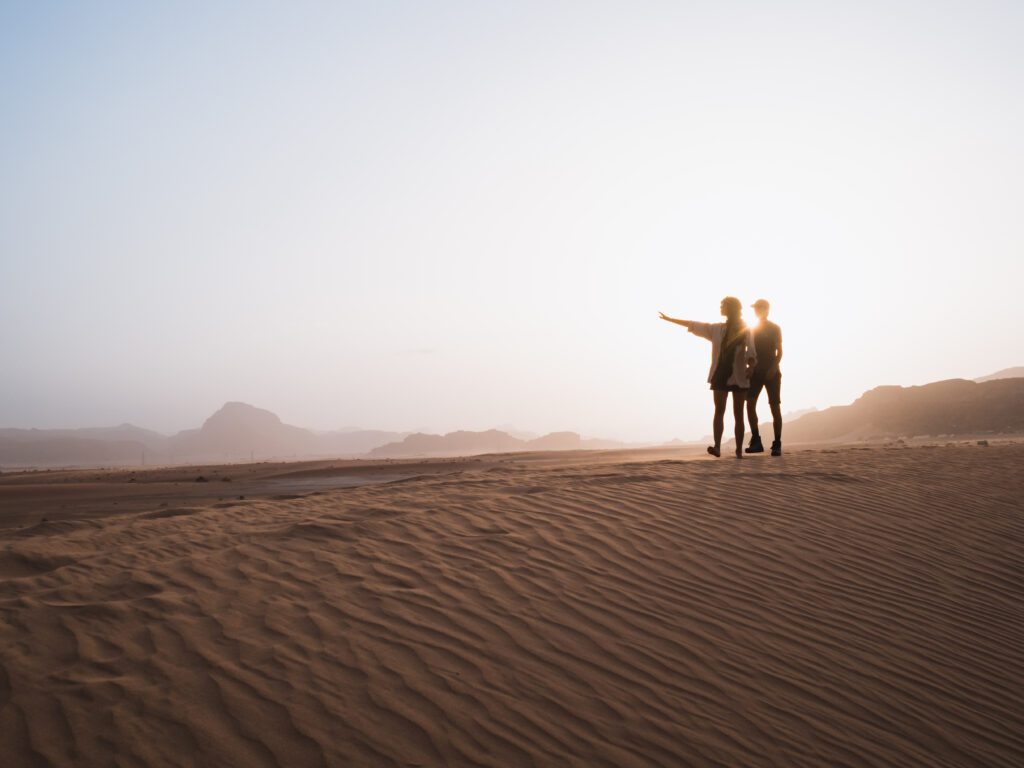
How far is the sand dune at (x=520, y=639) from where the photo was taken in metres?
3.12

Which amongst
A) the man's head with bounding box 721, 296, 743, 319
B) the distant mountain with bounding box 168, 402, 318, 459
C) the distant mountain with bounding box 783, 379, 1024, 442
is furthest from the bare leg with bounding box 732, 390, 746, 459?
the distant mountain with bounding box 168, 402, 318, 459

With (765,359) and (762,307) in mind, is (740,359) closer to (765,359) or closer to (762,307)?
(765,359)

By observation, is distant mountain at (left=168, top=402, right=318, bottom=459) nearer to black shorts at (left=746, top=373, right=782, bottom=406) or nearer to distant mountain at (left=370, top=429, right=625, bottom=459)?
distant mountain at (left=370, top=429, right=625, bottom=459)

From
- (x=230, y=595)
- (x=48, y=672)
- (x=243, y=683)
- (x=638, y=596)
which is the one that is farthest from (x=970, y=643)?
(x=48, y=672)

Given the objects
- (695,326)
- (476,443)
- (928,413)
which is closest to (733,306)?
(695,326)

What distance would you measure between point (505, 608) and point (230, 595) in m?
1.85

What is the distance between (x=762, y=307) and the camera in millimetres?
10859

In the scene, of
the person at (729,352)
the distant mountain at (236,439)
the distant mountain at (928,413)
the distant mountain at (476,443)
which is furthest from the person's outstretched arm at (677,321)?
the distant mountain at (236,439)

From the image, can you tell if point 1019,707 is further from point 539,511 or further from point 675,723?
point 539,511

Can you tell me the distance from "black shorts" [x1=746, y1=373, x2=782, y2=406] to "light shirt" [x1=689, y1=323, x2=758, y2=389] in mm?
263

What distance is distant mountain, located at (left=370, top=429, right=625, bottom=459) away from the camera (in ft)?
329

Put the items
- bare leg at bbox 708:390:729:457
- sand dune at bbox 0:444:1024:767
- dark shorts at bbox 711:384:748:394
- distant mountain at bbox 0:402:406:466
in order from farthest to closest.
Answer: distant mountain at bbox 0:402:406:466 → bare leg at bbox 708:390:729:457 → dark shorts at bbox 711:384:748:394 → sand dune at bbox 0:444:1024:767

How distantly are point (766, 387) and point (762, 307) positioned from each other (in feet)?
4.31

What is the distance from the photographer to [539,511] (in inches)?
263
